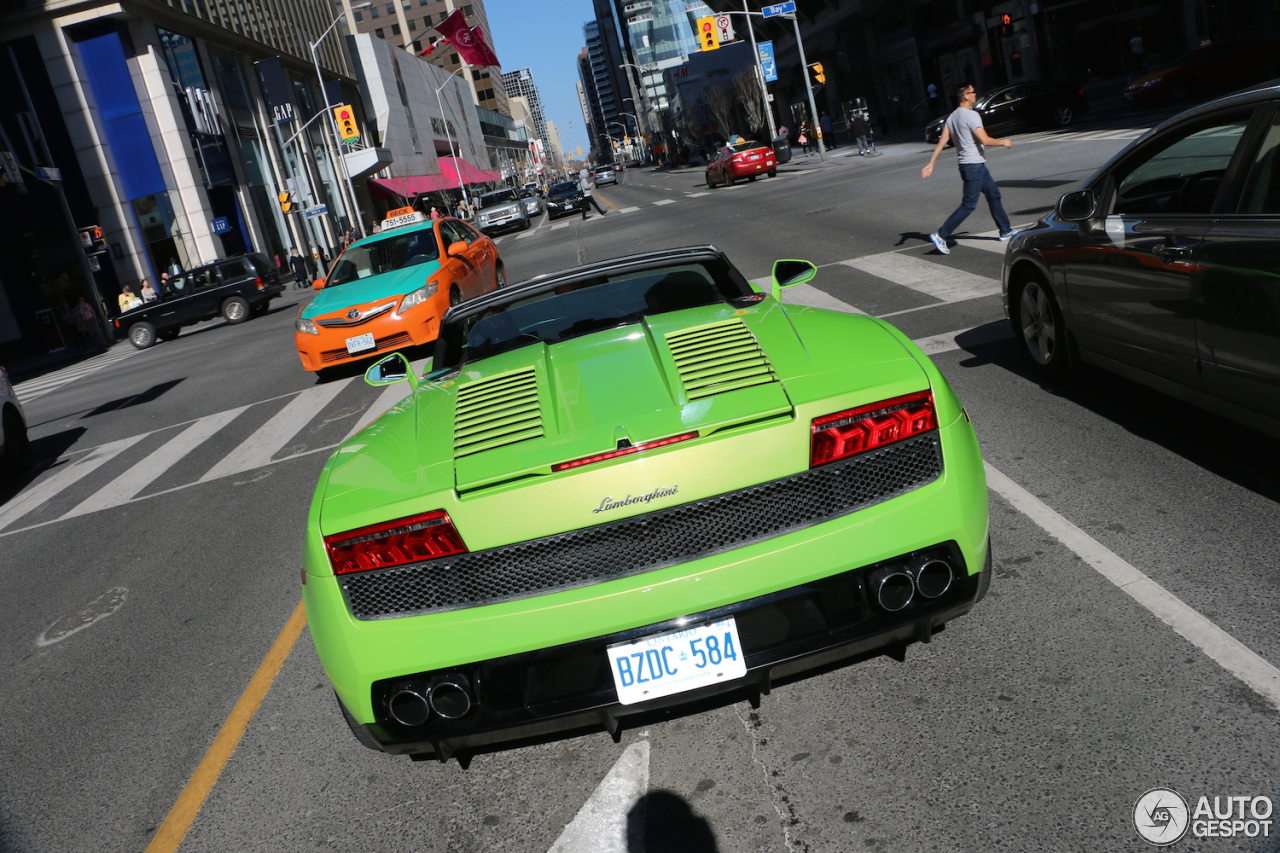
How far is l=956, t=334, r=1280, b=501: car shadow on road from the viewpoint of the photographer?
183 inches

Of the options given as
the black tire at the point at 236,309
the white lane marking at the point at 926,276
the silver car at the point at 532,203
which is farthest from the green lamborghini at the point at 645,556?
the silver car at the point at 532,203

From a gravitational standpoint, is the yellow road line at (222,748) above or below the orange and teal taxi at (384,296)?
below

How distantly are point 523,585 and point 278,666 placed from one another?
7.40 ft

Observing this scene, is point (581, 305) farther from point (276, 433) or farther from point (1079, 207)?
point (276, 433)

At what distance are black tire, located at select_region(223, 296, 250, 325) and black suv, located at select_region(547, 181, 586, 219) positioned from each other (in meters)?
17.8

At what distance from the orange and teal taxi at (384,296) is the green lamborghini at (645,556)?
27.6ft

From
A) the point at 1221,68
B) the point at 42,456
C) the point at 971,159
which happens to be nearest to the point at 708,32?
the point at 1221,68

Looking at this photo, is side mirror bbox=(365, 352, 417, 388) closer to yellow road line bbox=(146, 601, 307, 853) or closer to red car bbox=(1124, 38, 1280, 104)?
yellow road line bbox=(146, 601, 307, 853)

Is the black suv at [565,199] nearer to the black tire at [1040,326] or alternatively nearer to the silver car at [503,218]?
the silver car at [503,218]

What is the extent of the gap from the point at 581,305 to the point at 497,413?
4.50 ft

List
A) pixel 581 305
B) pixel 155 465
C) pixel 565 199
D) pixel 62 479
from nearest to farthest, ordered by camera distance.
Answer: pixel 581 305 < pixel 155 465 < pixel 62 479 < pixel 565 199

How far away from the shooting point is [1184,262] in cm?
450

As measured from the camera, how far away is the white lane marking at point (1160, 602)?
121 inches

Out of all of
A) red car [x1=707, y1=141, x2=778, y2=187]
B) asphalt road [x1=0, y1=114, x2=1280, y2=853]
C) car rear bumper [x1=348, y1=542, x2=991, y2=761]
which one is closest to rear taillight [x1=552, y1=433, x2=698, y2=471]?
car rear bumper [x1=348, y1=542, x2=991, y2=761]
